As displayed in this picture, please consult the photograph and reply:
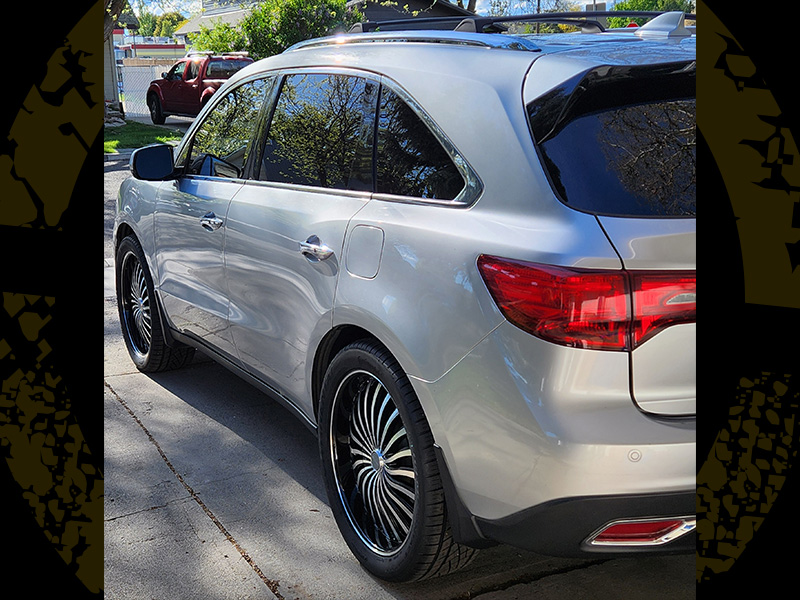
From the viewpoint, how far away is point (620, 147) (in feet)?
8.24

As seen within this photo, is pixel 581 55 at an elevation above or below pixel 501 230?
above

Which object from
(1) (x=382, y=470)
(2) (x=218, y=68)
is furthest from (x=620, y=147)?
(2) (x=218, y=68)

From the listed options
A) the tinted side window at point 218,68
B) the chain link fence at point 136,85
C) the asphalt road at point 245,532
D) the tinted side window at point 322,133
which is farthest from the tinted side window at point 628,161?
the chain link fence at point 136,85

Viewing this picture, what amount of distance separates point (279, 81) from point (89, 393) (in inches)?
72.7

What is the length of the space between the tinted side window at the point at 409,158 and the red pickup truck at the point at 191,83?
20.4 meters

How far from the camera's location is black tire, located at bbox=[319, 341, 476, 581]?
9.20ft

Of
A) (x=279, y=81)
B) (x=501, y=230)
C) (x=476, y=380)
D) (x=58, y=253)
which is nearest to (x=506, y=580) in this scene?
(x=476, y=380)

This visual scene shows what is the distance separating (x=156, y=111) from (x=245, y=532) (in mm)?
23927

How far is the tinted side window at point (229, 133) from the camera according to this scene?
4211mm

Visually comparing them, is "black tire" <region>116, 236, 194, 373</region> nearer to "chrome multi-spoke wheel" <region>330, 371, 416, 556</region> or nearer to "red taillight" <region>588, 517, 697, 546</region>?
"chrome multi-spoke wheel" <region>330, 371, 416, 556</region>

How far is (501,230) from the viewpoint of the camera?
Result: 100 inches

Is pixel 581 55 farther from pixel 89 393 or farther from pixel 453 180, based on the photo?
pixel 89 393

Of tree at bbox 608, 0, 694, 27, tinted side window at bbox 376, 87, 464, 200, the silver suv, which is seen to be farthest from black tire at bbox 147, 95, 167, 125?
tree at bbox 608, 0, 694, 27

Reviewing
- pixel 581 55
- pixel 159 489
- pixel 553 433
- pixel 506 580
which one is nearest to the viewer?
pixel 553 433
